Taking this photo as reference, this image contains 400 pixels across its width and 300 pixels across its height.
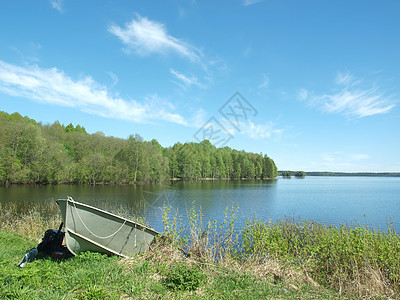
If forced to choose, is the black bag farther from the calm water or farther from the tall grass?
the tall grass

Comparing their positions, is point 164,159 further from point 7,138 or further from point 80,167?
point 7,138

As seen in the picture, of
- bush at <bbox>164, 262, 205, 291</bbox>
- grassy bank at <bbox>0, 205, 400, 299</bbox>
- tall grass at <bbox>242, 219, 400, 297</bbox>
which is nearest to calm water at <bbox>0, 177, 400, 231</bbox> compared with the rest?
tall grass at <bbox>242, 219, 400, 297</bbox>

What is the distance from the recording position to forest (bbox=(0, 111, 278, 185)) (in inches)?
1887

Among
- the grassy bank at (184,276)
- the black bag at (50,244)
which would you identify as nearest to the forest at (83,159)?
the black bag at (50,244)

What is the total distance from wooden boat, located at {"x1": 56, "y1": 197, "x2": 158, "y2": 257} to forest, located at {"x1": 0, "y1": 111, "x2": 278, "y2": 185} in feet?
162

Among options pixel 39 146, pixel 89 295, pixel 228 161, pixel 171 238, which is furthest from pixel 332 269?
pixel 228 161

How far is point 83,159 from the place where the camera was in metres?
58.9

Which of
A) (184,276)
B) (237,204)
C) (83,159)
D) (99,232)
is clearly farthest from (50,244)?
(83,159)

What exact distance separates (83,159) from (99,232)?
58691mm

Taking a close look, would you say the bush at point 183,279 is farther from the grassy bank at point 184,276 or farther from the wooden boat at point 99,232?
the wooden boat at point 99,232

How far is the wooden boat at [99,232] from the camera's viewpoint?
5688 millimetres

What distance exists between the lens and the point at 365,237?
7.59 m

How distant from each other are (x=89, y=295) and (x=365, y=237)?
7.74 m

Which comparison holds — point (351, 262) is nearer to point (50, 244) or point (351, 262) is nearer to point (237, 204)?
point (237, 204)
